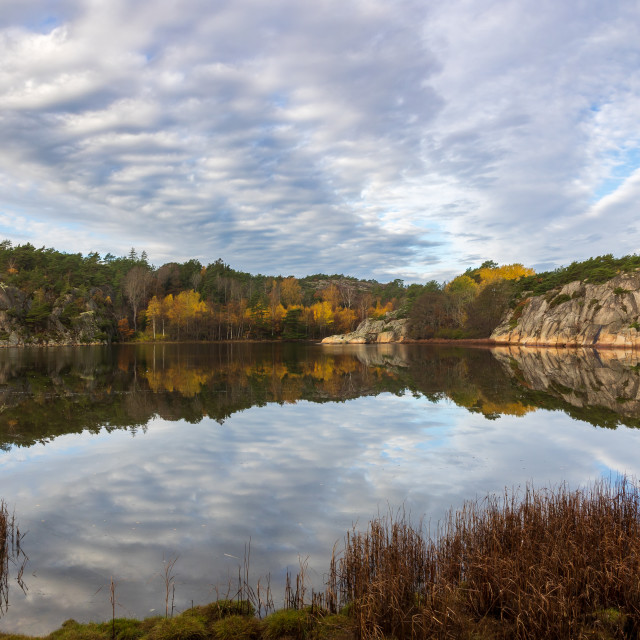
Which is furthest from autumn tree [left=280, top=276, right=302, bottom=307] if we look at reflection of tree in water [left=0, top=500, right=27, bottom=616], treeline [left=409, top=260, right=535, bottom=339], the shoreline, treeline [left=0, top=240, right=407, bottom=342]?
reflection of tree in water [left=0, top=500, right=27, bottom=616]

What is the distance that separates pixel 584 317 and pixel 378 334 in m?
49.0

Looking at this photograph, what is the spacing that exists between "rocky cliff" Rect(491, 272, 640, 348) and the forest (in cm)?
369

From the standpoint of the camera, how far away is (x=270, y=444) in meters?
15.9

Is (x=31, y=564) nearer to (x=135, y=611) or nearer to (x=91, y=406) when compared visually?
(x=135, y=611)

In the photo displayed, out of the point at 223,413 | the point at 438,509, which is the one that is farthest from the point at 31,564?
the point at 223,413

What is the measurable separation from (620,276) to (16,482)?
8515 cm

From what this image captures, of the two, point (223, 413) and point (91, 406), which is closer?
point (223, 413)

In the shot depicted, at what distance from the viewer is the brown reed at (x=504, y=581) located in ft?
17.5

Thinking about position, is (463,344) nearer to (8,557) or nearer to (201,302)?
(201,302)

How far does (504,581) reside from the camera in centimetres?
602

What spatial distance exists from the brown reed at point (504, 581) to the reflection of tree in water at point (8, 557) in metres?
4.77

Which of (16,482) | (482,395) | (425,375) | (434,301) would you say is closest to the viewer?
(16,482)

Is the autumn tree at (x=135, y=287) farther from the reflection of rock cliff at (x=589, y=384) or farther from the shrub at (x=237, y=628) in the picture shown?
the shrub at (x=237, y=628)

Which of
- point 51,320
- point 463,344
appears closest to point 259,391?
point 463,344
